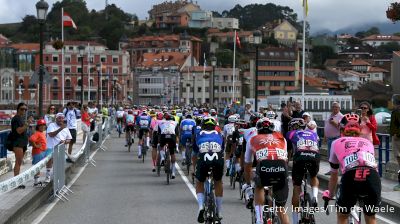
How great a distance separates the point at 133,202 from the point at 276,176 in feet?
21.3

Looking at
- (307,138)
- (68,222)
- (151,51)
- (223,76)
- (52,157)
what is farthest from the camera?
(151,51)

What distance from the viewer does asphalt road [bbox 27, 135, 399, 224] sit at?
1316 centimetres

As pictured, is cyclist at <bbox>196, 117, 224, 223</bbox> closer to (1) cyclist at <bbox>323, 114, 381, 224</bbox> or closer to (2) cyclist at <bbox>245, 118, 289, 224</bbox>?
(2) cyclist at <bbox>245, 118, 289, 224</bbox>

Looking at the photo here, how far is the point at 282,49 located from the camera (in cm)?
14250

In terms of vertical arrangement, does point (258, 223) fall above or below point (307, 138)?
below

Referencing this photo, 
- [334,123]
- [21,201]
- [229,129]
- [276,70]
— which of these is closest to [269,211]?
[21,201]

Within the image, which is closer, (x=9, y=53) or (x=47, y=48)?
(x=47, y=48)

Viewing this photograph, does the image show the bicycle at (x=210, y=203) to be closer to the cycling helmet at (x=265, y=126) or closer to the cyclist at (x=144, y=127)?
the cycling helmet at (x=265, y=126)

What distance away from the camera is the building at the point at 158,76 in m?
154

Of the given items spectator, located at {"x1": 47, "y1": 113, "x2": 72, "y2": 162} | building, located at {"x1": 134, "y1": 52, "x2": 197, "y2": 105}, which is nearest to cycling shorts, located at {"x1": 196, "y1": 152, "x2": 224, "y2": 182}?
spectator, located at {"x1": 47, "y1": 113, "x2": 72, "y2": 162}

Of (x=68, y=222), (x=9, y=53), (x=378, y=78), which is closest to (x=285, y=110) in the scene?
(x=68, y=222)

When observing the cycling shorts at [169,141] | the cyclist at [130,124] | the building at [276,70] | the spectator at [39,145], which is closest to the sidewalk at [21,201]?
the spectator at [39,145]

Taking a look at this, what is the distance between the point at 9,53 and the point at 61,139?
470 feet

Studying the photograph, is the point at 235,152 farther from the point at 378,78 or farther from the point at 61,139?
the point at 378,78
